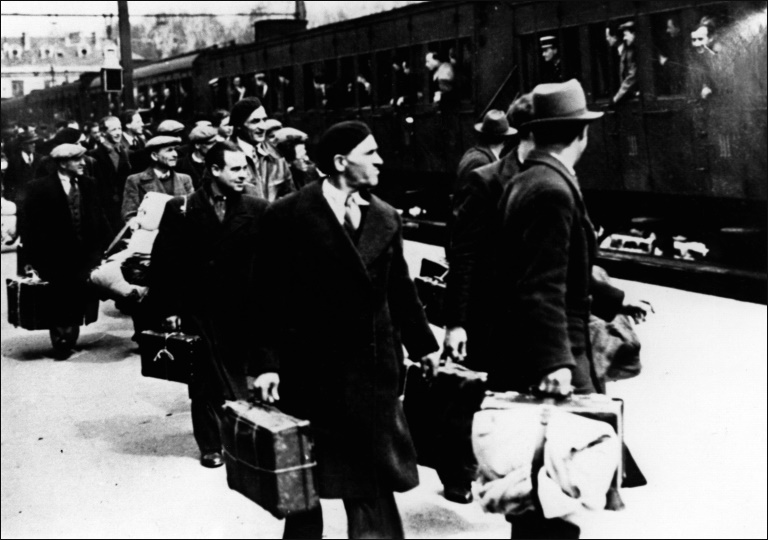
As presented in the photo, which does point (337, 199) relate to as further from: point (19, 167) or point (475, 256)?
point (19, 167)

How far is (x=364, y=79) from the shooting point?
19469 millimetres

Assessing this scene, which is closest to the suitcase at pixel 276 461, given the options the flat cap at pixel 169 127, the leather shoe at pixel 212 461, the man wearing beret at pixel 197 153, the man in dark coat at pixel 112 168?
the leather shoe at pixel 212 461

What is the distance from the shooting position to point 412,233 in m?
17.4

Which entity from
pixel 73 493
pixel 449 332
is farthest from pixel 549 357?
pixel 73 493

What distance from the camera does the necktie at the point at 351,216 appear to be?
4215 millimetres

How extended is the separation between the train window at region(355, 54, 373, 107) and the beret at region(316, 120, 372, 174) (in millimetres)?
15215

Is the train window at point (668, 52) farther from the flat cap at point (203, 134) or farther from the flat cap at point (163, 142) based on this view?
the flat cap at point (163, 142)

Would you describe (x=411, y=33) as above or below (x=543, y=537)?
above

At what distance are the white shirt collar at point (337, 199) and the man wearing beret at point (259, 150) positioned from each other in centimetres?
388

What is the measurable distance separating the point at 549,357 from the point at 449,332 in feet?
3.87

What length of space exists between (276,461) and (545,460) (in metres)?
0.99

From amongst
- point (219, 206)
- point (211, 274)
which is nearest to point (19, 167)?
point (219, 206)

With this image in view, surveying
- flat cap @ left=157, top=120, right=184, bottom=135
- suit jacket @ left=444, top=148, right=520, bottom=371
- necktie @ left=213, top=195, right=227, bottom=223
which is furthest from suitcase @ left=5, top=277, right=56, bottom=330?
suit jacket @ left=444, top=148, right=520, bottom=371

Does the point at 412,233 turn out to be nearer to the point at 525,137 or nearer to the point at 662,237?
the point at 662,237
